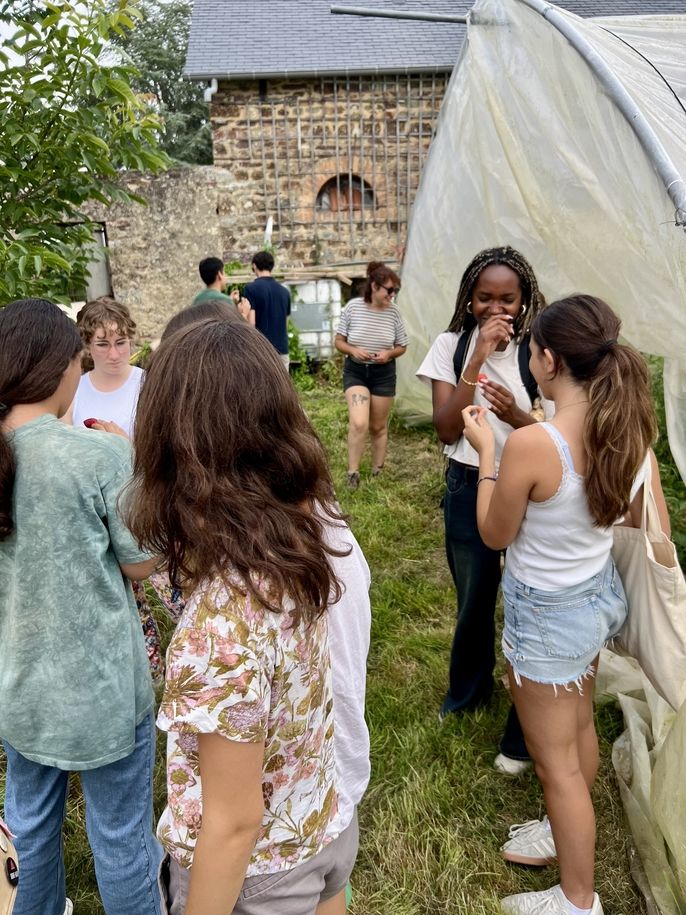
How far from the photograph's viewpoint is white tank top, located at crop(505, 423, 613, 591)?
1.72 meters

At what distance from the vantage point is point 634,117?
8.02 feet

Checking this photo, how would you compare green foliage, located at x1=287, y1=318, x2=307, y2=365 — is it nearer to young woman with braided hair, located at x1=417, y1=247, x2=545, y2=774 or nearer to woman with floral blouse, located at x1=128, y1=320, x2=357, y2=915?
young woman with braided hair, located at x1=417, y1=247, x2=545, y2=774

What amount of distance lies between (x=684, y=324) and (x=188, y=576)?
207 centimetres

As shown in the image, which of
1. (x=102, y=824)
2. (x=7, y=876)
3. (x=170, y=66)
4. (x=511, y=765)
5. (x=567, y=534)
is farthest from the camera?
(x=170, y=66)

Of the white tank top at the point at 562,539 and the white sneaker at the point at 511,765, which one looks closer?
the white tank top at the point at 562,539

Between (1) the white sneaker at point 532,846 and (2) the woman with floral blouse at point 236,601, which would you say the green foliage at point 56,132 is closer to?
(2) the woman with floral blouse at point 236,601

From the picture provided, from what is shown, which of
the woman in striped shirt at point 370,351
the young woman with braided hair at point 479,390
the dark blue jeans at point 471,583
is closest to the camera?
the young woman with braided hair at point 479,390

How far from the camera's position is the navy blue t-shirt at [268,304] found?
6.70 meters

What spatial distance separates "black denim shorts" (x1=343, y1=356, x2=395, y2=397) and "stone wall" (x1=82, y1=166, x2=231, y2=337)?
4.58 m

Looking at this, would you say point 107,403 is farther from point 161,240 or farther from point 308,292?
point 161,240

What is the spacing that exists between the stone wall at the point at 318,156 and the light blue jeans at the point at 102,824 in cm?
940

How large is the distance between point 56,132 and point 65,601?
1655 mm

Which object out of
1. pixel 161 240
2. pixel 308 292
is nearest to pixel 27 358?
pixel 308 292

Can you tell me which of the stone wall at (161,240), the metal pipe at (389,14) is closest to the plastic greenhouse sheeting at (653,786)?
the metal pipe at (389,14)
